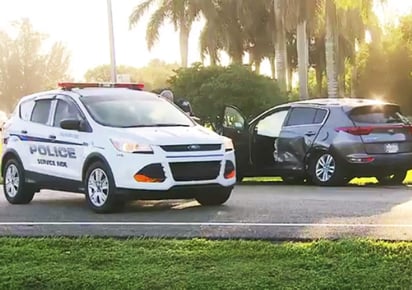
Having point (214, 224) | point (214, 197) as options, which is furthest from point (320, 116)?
point (214, 224)

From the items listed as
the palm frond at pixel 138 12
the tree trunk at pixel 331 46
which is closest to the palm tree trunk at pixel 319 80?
the palm frond at pixel 138 12

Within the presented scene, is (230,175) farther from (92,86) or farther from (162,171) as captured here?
(92,86)

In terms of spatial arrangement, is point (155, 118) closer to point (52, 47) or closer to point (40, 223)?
point (40, 223)

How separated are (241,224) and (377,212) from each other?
1.91 meters

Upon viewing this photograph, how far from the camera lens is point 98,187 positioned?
1055cm

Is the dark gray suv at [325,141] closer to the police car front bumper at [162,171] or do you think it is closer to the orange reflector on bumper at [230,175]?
the orange reflector on bumper at [230,175]

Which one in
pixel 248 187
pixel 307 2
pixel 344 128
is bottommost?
pixel 248 187

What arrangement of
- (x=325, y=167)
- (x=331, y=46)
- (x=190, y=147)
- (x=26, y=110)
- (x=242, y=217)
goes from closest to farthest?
(x=242, y=217)
(x=190, y=147)
(x=26, y=110)
(x=325, y=167)
(x=331, y=46)

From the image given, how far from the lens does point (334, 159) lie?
46.6 ft

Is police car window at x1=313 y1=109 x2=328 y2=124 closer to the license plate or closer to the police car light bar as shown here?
the license plate

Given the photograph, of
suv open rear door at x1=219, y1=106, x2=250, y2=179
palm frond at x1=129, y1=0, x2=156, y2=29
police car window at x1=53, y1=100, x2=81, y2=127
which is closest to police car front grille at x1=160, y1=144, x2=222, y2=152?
police car window at x1=53, y1=100, x2=81, y2=127

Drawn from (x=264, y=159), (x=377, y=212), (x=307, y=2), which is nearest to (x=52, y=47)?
(x=307, y=2)

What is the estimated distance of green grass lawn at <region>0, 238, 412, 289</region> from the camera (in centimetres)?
590

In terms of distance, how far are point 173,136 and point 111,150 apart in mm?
793
